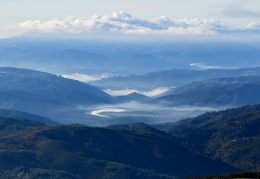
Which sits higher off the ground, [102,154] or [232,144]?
[232,144]

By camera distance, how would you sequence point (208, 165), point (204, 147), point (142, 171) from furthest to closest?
point (204, 147)
point (208, 165)
point (142, 171)

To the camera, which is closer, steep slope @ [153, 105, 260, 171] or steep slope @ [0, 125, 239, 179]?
steep slope @ [0, 125, 239, 179]

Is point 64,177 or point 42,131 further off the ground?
point 42,131

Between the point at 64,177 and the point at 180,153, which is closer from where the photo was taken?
the point at 64,177

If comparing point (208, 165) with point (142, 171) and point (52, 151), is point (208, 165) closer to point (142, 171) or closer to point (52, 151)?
point (142, 171)

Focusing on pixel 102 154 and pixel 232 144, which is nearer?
pixel 102 154

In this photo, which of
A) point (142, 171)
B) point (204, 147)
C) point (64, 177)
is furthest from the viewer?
point (204, 147)

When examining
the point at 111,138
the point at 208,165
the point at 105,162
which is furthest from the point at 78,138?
the point at 208,165

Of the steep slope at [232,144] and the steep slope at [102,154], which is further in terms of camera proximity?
the steep slope at [232,144]
